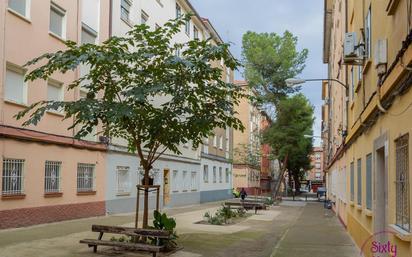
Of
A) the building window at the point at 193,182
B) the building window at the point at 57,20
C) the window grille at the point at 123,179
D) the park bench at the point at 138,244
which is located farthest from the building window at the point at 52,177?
the building window at the point at 193,182

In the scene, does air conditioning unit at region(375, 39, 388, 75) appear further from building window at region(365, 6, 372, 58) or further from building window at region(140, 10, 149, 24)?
building window at region(140, 10, 149, 24)

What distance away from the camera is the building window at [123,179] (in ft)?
77.7

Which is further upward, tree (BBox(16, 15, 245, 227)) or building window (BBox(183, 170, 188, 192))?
tree (BBox(16, 15, 245, 227))

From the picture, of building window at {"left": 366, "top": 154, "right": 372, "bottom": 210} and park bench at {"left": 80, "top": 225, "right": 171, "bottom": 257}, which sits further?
building window at {"left": 366, "top": 154, "right": 372, "bottom": 210}

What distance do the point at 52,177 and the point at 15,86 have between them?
11.8 ft

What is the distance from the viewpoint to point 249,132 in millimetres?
61844

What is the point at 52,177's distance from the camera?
18203mm

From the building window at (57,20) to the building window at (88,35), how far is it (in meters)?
1.45

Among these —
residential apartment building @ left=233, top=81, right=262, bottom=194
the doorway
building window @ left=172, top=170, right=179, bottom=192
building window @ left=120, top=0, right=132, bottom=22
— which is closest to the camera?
building window @ left=120, top=0, right=132, bottom=22

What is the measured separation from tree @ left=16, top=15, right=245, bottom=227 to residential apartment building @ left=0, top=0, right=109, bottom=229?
206 inches

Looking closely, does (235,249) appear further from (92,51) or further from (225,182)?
(225,182)

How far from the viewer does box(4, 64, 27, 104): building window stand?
16.0 metres

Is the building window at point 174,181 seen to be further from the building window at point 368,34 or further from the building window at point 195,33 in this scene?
the building window at point 368,34

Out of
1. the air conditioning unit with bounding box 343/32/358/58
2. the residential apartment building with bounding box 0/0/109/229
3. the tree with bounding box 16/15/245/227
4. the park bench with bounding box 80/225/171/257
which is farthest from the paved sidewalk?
the residential apartment building with bounding box 0/0/109/229
